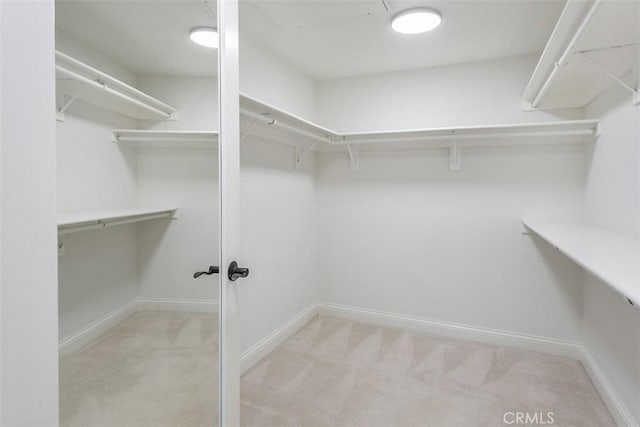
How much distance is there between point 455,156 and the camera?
2.67 meters

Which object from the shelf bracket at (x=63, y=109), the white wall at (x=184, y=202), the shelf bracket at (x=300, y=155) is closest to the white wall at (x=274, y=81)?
the shelf bracket at (x=300, y=155)

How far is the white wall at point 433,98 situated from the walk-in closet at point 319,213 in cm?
2

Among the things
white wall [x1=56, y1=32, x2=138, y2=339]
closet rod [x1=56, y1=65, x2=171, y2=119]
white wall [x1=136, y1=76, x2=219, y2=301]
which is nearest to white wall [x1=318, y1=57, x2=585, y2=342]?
white wall [x1=136, y1=76, x2=219, y2=301]

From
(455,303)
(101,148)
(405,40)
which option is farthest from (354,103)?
(101,148)

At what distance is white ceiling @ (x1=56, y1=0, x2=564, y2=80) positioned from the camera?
3.00 ft

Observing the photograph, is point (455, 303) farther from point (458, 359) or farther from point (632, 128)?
point (632, 128)

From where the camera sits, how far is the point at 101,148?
0.82 meters

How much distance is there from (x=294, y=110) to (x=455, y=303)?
6.74 ft

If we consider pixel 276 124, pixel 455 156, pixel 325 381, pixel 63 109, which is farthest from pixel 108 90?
pixel 455 156

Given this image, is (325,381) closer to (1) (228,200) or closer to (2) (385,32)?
(1) (228,200)

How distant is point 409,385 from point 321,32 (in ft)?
7.44

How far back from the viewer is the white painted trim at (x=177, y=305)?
3.47ft

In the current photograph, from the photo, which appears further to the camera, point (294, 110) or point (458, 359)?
point (294, 110)

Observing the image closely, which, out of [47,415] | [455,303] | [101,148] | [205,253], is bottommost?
[455,303]
